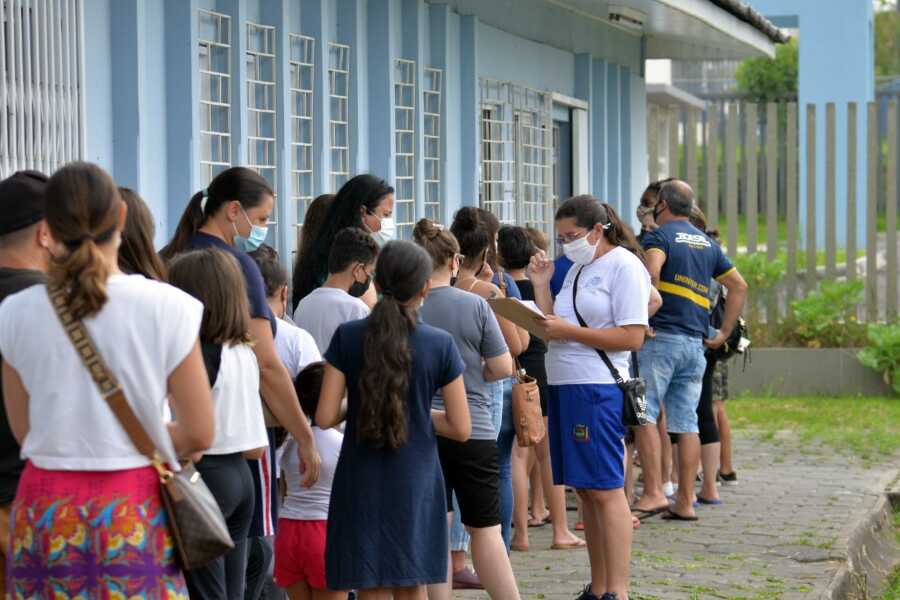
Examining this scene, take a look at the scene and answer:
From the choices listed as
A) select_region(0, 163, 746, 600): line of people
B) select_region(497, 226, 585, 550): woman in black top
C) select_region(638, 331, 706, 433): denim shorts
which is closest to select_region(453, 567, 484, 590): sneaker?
select_region(0, 163, 746, 600): line of people

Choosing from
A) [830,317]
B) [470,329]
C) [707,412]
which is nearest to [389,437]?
[470,329]

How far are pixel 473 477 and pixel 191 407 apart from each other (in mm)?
2443

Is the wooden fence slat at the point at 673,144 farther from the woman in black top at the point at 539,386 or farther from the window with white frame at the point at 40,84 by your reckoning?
the window with white frame at the point at 40,84

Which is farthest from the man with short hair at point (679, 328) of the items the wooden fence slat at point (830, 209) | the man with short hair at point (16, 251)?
the wooden fence slat at point (830, 209)

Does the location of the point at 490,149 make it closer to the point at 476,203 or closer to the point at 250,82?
the point at 476,203

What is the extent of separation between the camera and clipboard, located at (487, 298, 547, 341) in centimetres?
678

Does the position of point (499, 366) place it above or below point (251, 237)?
below

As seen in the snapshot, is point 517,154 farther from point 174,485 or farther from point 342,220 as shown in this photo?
point 174,485

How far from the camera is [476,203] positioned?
11320 mm

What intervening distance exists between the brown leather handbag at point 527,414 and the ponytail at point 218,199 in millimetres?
1690

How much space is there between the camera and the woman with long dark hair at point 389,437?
5281 mm

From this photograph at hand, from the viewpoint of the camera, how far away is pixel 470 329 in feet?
20.3

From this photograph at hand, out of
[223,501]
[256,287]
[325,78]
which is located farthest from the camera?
[325,78]

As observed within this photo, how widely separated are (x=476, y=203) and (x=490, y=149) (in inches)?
25.1
